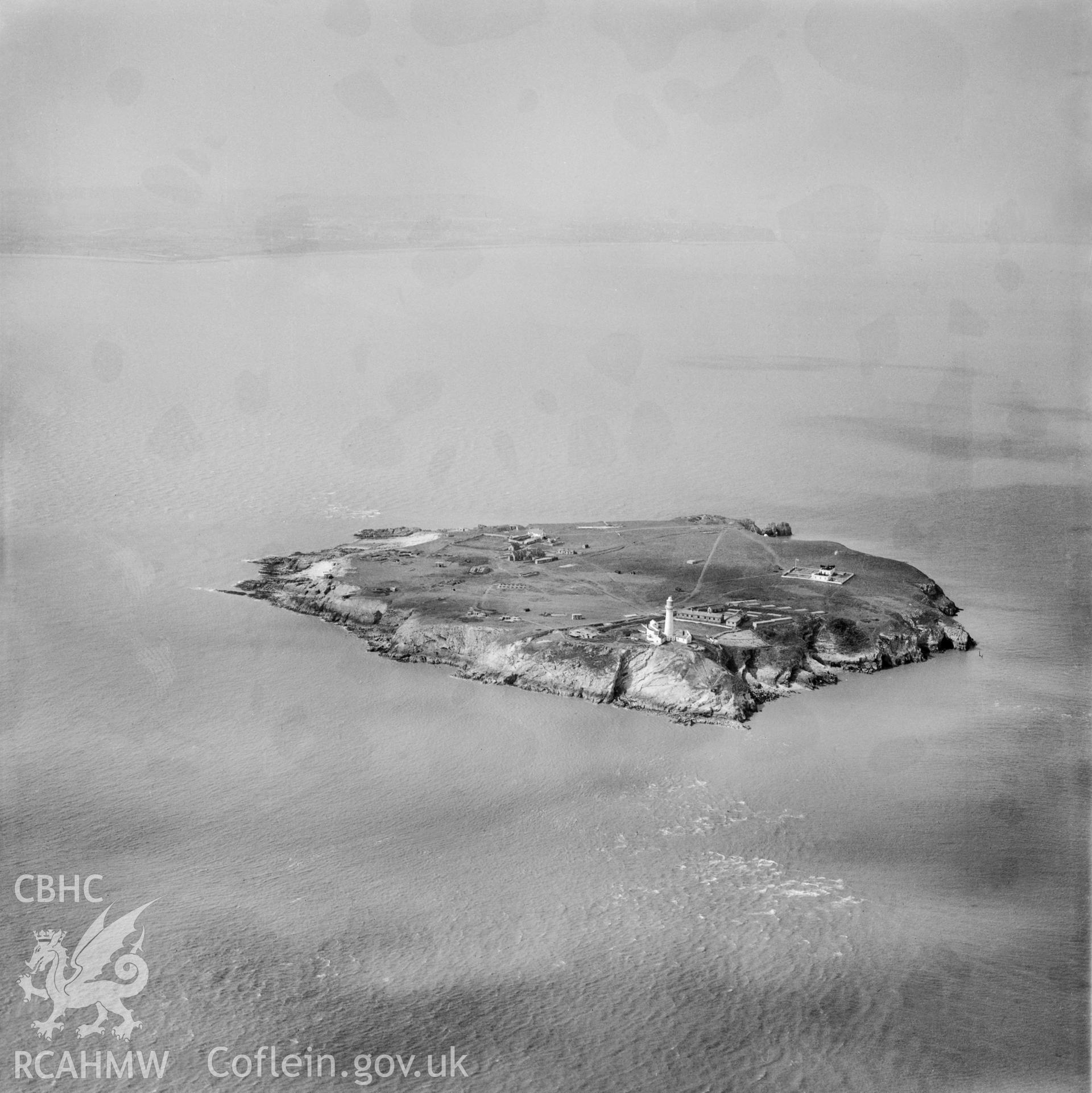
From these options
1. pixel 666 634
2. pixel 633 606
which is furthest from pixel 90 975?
pixel 633 606

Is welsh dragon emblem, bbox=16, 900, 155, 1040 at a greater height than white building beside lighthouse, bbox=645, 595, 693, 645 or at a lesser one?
lesser

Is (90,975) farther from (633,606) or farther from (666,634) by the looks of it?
(633,606)

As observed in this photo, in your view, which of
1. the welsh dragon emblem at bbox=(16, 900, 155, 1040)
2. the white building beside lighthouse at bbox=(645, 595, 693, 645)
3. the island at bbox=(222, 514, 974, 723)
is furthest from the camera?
the white building beside lighthouse at bbox=(645, 595, 693, 645)

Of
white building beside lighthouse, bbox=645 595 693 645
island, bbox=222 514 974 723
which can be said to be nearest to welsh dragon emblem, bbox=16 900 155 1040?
island, bbox=222 514 974 723

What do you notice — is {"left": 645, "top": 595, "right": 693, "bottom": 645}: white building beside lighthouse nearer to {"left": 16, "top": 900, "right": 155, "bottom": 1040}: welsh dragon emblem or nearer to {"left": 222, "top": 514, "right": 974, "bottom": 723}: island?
{"left": 222, "top": 514, "right": 974, "bottom": 723}: island

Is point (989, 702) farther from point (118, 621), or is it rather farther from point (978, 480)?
point (118, 621)
